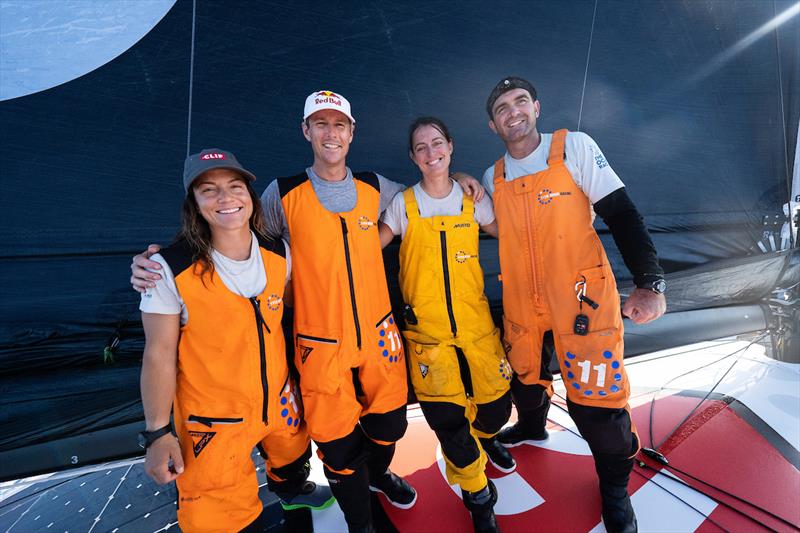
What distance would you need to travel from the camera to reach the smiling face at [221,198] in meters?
1.07

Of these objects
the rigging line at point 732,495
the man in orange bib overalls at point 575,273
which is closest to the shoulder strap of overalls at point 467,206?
the man in orange bib overalls at point 575,273

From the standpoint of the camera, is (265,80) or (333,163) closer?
(333,163)

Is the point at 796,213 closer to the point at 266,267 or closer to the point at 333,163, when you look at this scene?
the point at 333,163

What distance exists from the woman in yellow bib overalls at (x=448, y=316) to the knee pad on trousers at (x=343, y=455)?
287mm

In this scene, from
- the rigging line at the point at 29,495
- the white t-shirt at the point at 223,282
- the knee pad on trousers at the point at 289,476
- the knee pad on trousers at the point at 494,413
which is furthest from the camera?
the rigging line at the point at 29,495

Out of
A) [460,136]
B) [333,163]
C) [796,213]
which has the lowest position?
[796,213]

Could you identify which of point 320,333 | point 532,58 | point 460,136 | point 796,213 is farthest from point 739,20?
point 320,333

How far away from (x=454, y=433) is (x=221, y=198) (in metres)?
1.16

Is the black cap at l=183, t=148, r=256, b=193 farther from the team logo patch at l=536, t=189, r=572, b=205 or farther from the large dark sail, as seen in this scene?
the team logo patch at l=536, t=189, r=572, b=205

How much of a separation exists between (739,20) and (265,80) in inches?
126

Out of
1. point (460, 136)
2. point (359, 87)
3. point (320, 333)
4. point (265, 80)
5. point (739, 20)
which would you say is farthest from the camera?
point (739, 20)

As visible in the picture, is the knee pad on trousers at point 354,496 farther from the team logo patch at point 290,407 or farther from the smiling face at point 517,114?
the smiling face at point 517,114

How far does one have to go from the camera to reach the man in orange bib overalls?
1261 mm

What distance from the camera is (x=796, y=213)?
8.17 ft
